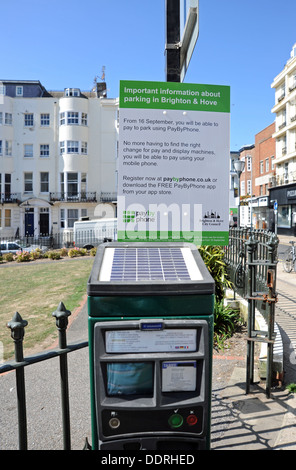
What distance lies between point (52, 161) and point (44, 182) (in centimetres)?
193

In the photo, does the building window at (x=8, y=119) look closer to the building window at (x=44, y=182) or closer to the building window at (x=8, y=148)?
the building window at (x=8, y=148)

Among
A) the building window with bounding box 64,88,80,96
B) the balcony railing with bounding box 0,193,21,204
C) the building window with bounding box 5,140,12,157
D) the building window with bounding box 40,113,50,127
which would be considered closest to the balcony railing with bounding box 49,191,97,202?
the balcony railing with bounding box 0,193,21,204

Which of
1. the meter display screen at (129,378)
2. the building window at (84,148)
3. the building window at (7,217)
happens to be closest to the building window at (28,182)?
the building window at (7,217)

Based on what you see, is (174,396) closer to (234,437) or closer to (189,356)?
(189,356)

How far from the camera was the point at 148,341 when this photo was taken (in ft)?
6.07

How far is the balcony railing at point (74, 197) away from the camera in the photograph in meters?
30.0

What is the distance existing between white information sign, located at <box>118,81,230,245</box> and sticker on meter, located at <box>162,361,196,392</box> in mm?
1006

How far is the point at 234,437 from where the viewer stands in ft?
10.2

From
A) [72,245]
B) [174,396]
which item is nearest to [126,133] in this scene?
[174,396]

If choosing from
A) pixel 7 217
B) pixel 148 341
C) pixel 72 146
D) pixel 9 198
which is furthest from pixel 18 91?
pixel 148 341

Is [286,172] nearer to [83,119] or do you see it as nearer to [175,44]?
[83,119]

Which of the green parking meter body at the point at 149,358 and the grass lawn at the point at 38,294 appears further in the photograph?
the grass lawn at the point at 38,294

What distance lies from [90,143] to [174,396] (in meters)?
30.5

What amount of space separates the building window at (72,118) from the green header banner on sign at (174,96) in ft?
95.5
